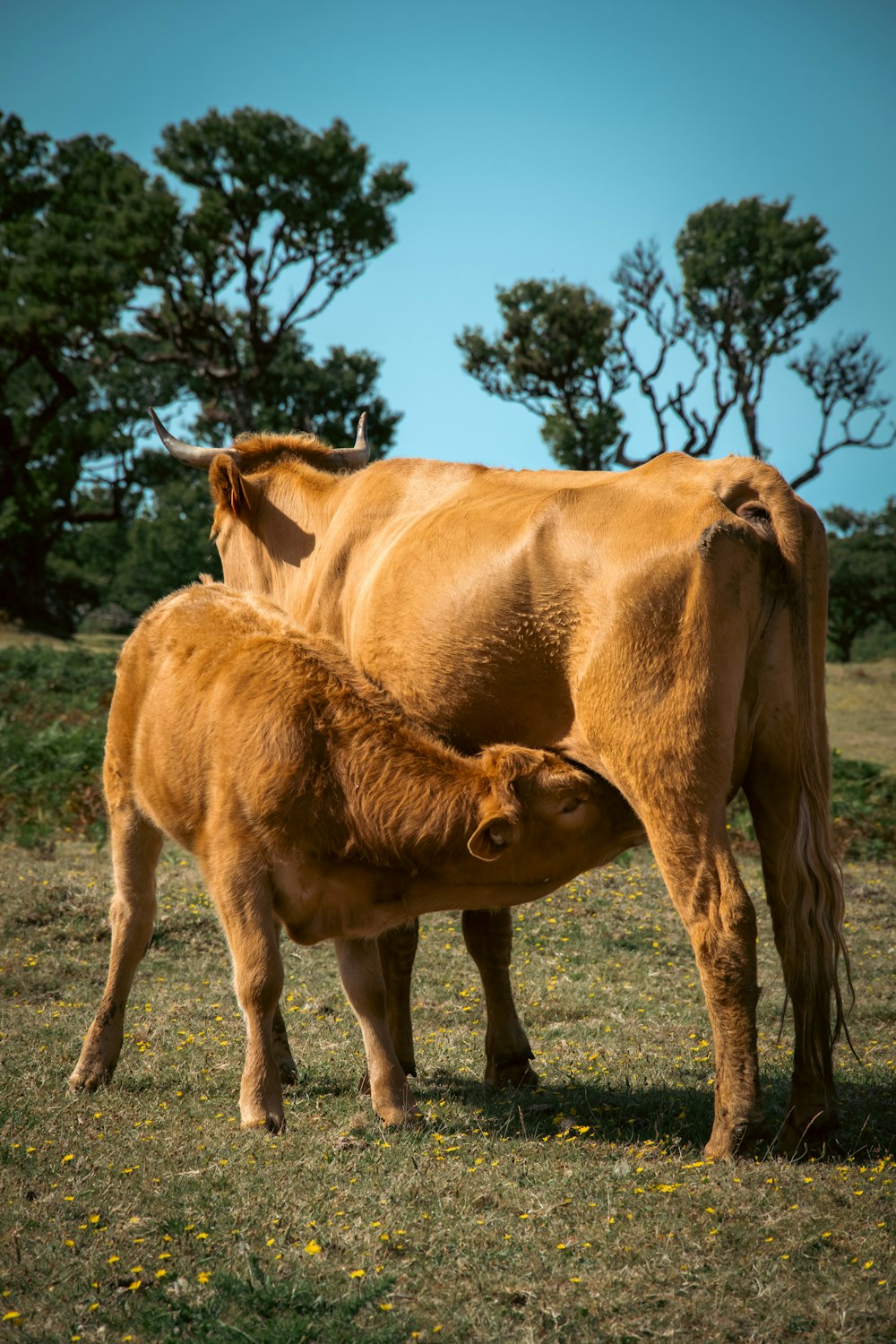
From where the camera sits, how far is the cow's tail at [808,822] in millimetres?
5012

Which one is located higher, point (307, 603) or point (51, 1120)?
point (307, 603)

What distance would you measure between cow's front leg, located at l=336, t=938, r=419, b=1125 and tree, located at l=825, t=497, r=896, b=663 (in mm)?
36752

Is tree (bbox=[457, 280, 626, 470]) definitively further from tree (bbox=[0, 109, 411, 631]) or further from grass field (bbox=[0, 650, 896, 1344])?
grass field (bbox=[0, 650, 896, 1344])

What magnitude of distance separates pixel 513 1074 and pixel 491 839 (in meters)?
2.14

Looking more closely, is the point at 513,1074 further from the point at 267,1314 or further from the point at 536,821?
the point at 267,1314

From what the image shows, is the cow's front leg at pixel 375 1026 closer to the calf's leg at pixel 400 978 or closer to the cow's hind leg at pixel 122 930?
the calf's leg at pixel 400 978

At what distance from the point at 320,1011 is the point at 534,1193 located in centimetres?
319

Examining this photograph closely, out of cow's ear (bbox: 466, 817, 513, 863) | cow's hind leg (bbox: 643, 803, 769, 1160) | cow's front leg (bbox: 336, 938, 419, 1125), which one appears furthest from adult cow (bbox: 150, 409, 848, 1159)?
cow's front leg (bbox: 336, 938, 419, 1125)

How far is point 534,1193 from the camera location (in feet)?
14.8

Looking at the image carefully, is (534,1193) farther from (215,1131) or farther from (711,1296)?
(215,1131)

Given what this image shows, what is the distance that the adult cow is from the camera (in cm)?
472

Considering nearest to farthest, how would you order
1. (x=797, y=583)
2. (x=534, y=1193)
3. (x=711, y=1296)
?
(x=711, y=1296) < (x=534, y=1193) < (x=797, y=583)

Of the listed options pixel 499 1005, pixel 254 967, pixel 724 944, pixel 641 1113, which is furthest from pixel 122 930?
pixel 724 944

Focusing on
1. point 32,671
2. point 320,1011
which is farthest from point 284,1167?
point 32,671
